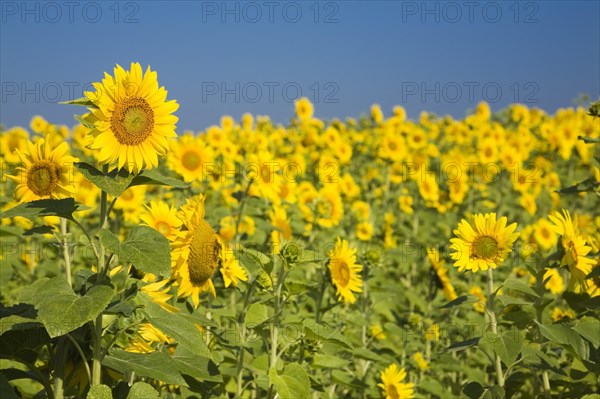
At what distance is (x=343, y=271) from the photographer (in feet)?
11.2

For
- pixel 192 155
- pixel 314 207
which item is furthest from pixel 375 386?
pixel 192 155

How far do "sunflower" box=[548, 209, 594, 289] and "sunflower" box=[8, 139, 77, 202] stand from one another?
6.73 ft

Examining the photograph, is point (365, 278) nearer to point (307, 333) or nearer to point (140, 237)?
point (307, 333)

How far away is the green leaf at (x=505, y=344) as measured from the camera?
8.70 ft

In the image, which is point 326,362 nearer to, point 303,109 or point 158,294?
point 158,294

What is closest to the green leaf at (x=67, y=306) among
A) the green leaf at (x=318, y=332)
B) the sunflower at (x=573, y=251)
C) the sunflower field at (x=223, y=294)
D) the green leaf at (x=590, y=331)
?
the sunflower field at (x=223, y=294)

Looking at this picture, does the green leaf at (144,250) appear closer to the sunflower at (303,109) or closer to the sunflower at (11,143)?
the sunflower at (11,143)

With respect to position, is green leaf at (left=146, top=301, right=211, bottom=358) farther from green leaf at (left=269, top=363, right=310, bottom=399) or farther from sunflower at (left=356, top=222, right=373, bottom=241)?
sunflower at (left=356, top=222, right=373, bottom=241)

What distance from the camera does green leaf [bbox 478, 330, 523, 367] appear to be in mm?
2652

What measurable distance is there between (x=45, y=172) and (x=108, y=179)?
702 millimetres

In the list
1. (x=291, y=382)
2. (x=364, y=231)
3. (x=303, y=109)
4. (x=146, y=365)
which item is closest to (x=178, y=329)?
(x=146, y=365)

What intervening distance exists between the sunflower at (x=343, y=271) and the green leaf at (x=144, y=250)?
1.42 m

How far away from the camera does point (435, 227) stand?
8477 mm

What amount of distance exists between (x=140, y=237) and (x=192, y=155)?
146 inches
